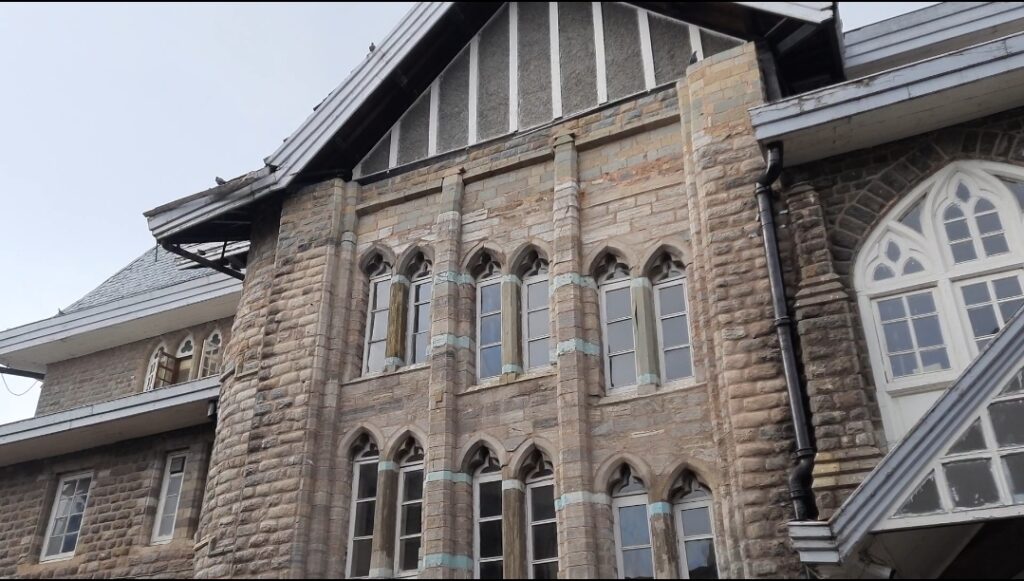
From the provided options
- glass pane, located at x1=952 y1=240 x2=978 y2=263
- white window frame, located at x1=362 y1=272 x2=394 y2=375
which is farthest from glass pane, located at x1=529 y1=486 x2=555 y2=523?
glass pane, located at x1=952 y1=240 x2=978 y2=263

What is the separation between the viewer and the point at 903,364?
9734mm

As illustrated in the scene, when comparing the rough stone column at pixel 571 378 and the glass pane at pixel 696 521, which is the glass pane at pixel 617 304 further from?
the glass pane at pixel 696 521

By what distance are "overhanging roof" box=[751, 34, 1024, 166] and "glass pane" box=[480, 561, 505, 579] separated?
5366 mm

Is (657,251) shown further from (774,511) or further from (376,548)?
(376,548)

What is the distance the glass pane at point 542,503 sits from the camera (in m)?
11.1

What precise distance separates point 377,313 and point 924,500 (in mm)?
7419

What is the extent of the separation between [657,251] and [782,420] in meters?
2.81

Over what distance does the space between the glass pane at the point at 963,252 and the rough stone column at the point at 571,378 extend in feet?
12.7

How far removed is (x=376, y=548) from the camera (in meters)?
11.6

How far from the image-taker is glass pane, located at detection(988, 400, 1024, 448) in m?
8.23

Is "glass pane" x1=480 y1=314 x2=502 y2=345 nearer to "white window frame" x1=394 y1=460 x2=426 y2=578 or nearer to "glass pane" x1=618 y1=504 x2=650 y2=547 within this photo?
→ "white window frame" x1=394 y1=460 x2=426 y2=578

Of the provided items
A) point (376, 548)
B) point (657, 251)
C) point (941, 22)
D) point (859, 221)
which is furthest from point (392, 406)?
point (941, 22)

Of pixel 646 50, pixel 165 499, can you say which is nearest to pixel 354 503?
pixel 165 499

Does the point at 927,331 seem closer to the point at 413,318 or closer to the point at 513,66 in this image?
the point at 413,318
